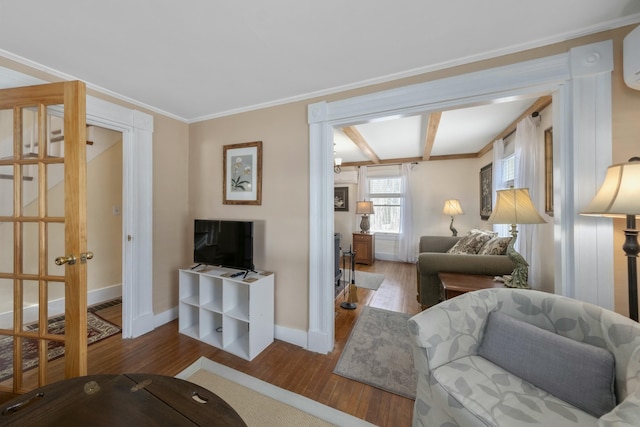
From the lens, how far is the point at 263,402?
5.20 ft

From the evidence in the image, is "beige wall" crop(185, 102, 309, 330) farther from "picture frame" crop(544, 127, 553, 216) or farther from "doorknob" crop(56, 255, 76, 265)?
"picture frame" crop(544, 127, 553, 216)

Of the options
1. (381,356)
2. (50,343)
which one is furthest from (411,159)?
(50,343)

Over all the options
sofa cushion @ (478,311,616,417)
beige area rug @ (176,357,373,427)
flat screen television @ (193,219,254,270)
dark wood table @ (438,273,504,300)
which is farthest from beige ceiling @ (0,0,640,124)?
beige area rug @ (176,357,373,427)

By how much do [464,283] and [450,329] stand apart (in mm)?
1099

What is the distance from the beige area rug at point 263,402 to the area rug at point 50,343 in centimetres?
98

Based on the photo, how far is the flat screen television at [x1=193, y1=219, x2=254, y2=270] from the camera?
2.23 meters

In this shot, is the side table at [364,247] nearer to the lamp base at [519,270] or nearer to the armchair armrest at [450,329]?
the lamp base at [519,270]

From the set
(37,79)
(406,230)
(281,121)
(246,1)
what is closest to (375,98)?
(281,121)

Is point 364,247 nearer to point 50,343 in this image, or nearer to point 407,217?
point 407,217

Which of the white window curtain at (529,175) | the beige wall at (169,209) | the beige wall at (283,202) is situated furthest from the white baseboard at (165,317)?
the white window curtain at (529,175)

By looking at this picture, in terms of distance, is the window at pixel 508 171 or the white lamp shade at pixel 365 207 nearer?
the window at pixel 508 171

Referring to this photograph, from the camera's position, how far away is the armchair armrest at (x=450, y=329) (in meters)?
1.22

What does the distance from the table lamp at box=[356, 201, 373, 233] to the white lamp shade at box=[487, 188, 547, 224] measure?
348cm

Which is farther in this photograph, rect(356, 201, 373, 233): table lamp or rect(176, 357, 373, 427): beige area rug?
rect(356, 201, 373, 233): table lamp
